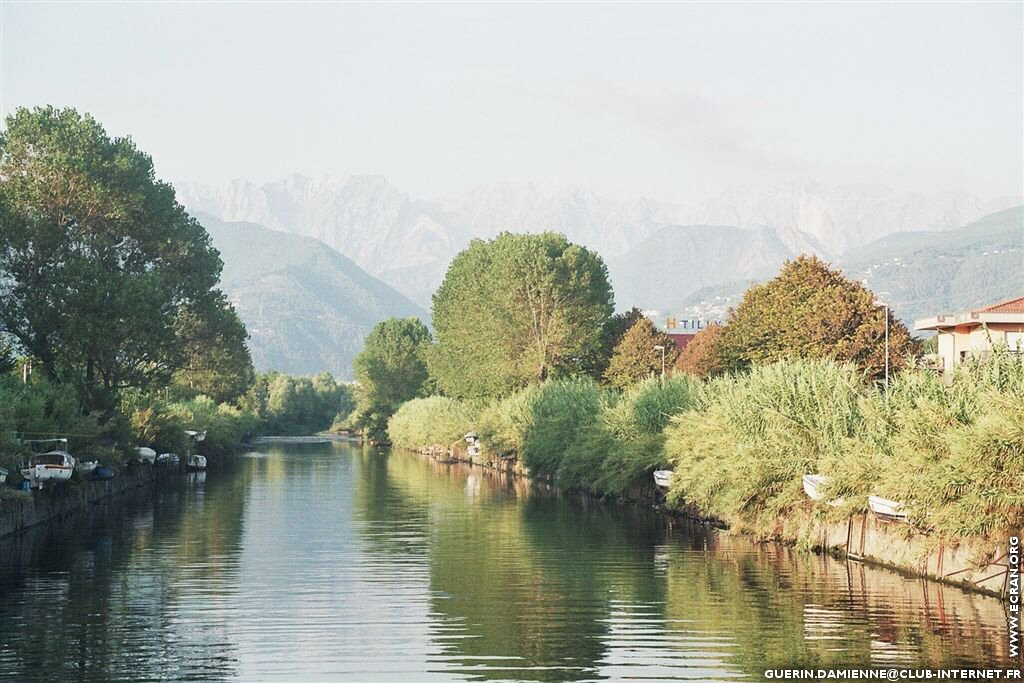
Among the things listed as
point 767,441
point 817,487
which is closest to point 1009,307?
point 767,441

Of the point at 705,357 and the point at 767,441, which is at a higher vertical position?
Result: the point at 705,357

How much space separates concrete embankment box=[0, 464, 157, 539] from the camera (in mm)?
45547

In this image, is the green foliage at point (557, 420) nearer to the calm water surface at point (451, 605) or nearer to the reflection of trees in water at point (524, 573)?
the reflection of trees in water at point (524, 573)

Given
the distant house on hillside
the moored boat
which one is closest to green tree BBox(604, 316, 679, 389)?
the distant house on hillside

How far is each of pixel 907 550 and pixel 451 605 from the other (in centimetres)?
1229

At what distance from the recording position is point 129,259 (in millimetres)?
83000

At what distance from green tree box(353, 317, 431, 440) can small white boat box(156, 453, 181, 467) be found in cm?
6994

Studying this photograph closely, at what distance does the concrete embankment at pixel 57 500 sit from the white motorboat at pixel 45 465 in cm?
72

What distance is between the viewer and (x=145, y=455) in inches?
3115

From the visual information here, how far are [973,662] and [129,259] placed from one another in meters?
68.6

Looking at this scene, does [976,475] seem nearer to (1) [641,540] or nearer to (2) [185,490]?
(1) [641,540]

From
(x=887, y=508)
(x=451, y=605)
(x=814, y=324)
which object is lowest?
(x=451, y=605)

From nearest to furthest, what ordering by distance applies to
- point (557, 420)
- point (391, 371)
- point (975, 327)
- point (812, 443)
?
point (812, 443), point (975, 327), point (557, 420), point (391, 371)

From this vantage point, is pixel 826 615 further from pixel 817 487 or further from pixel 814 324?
pixel 814 324
